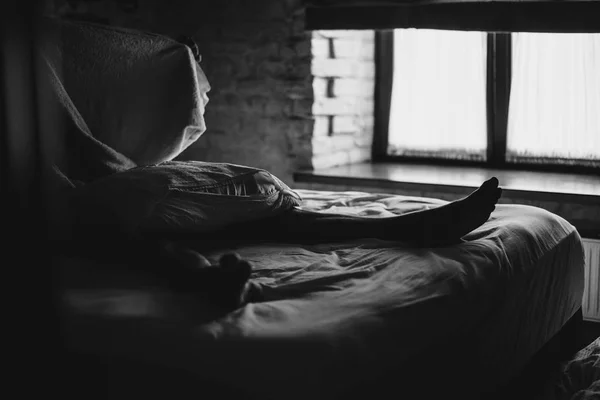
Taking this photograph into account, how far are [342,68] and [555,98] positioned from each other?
102 centimetres

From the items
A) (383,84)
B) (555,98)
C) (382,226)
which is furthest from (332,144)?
(382,226)

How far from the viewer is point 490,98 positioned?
144 inches

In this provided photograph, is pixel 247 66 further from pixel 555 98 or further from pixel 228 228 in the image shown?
pixel 228 228

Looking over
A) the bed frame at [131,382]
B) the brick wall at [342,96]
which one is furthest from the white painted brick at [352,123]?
the bed frame at [131,382]

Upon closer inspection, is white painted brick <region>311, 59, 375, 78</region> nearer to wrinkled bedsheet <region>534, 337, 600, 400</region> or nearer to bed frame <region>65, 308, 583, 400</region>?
wrinkled bedsheet <region>534, 337, 600, 400</region>

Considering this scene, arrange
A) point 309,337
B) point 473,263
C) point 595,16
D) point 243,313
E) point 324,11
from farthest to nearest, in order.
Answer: point 324,11
point 595,16
point 473,263
point 243,313
point 309,337

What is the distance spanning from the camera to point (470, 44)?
3.69 metres

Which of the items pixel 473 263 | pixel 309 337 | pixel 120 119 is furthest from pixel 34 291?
pixel 120 119

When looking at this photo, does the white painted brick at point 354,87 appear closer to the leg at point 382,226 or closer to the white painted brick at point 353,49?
the white painted brick at point 353,49

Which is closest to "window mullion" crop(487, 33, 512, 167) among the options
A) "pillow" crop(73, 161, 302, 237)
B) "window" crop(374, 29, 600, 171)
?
"window" crop(374, 29, 600, 171)

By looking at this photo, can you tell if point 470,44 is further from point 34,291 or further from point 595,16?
point 34,291

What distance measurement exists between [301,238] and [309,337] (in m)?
0.84

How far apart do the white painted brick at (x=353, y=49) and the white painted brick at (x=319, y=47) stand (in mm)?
47

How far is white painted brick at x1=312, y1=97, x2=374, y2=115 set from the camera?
12.2ft
